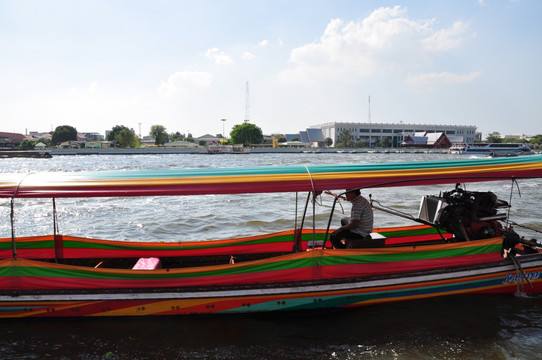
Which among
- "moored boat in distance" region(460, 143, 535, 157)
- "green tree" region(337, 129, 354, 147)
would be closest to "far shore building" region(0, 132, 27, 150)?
"green tree" region(337, 129, 354, 147)

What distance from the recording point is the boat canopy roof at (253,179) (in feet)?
15.9

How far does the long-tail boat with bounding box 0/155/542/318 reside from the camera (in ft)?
16.4

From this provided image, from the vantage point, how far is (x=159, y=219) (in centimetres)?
1444

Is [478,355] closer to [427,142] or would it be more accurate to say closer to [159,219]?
[159,219]

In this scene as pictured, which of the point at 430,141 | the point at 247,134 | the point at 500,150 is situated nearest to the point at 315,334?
the point at 500,150

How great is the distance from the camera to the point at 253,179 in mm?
5199

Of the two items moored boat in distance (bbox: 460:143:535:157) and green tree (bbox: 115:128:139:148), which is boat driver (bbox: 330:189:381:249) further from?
green tree (bbox: 115:128:139:148)

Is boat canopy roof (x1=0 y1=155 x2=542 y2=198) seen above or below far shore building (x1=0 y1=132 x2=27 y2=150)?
below

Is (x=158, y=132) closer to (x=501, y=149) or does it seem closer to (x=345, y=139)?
(x=345, y=139)

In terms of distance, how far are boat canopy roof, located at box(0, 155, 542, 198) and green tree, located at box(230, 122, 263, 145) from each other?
9778 centimetres

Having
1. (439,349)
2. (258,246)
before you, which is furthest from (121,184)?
(439,349)

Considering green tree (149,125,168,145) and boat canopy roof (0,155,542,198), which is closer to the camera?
boat canopy roof (0,155,542,198)

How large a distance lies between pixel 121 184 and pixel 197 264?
222cm

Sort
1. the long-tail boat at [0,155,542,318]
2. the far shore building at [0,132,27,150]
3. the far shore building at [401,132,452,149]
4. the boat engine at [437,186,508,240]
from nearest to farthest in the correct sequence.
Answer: the long-tail boat at [0,155,542,318], the boat engine at [437,186,508,240], the far shore building at [0,132,27,150], the far shore building at [401,132,452,149]
